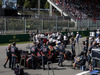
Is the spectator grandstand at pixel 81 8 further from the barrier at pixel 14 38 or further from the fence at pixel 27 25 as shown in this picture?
the barrier at pixel 14 38

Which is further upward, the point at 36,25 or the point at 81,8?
the point at 81,8

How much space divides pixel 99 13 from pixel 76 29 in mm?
17735

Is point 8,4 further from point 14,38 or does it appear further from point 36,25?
point 14,38

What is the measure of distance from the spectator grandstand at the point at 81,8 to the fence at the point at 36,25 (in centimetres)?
988

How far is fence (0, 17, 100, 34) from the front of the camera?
24.3 meters

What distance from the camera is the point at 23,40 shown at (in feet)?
83.9

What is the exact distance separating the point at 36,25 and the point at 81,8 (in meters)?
24.6

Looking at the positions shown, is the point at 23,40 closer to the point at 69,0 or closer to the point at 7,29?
the point at 7,29

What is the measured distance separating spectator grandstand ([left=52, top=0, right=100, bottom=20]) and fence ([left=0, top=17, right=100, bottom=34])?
389 inches

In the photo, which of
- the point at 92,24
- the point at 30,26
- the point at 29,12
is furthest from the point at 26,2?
the point at 30,26

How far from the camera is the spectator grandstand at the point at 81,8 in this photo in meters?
47.0

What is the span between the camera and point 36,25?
27.7 meters

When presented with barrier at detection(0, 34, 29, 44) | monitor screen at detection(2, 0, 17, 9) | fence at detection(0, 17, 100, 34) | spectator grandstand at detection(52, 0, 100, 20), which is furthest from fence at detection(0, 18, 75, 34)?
monitor screen at detection(2, 0, 17, 9)

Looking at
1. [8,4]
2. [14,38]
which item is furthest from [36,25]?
[8,4]
